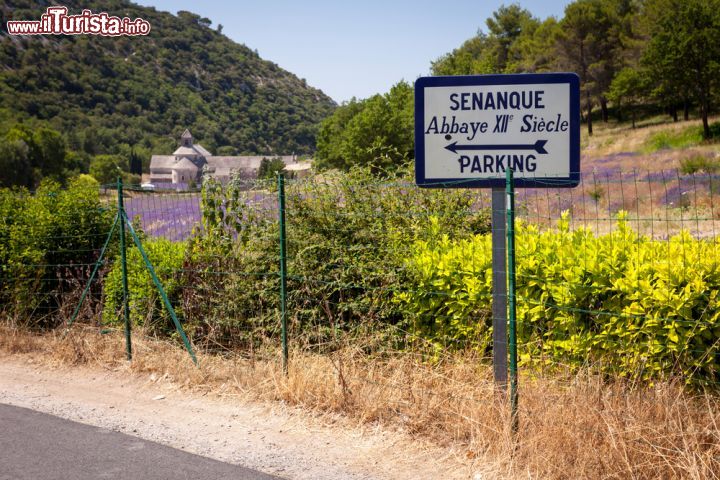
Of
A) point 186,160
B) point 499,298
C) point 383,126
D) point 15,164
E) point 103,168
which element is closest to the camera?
point 499,298

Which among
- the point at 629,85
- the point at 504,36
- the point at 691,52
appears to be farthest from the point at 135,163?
the point at 691,52

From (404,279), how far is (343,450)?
1.95m

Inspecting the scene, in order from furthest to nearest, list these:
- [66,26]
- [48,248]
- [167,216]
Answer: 1. [66,26]
2. [167,216]
3. [48,248]

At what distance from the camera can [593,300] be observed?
5199mm

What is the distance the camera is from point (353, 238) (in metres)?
6.96

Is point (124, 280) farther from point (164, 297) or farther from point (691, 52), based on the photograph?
point (691, 52)

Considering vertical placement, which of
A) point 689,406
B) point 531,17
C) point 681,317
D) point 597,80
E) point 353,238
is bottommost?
point 689,406

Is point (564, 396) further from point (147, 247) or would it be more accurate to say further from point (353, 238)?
point (147, 247)

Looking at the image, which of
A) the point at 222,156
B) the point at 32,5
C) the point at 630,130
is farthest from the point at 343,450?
the point at 32,5

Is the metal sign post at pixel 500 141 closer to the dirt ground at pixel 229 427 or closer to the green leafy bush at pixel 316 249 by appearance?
the dirt ground at pixel 229 427

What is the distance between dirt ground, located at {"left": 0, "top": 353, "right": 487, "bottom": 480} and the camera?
462 cm

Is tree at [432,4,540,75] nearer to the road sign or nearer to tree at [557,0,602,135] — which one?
tree at [557,0,602,135]

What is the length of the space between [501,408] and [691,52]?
183 feet

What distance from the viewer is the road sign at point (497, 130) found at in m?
4.79
